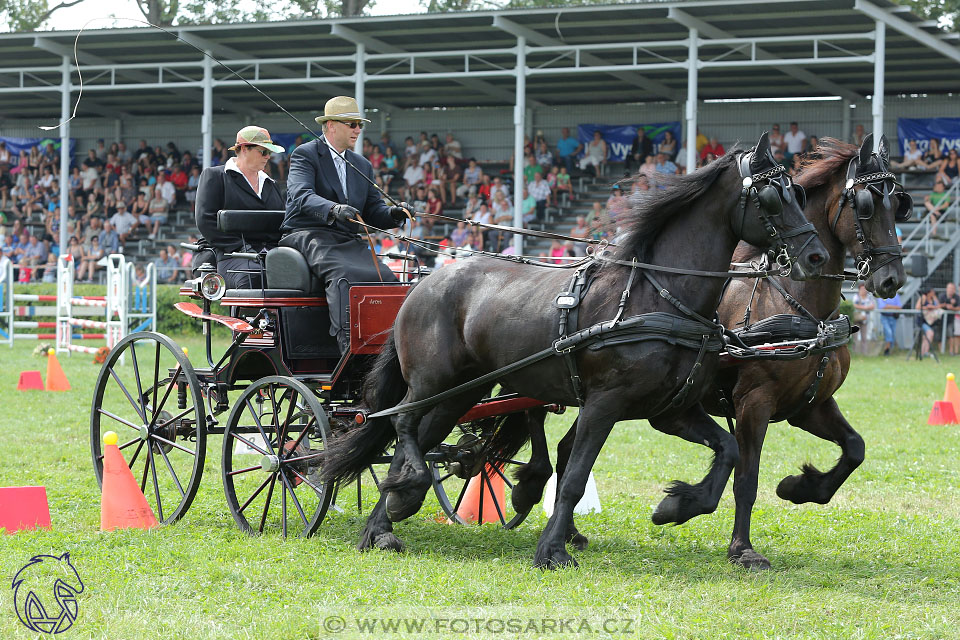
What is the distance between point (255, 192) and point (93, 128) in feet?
82.1

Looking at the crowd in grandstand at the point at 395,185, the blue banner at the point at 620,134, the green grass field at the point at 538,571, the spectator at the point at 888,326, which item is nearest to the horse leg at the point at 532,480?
the green grass field at the point at 538,571

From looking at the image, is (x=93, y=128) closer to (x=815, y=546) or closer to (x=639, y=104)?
(x=639, y=104)

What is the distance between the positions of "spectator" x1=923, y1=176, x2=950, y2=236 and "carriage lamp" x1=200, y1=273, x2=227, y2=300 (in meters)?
15.5

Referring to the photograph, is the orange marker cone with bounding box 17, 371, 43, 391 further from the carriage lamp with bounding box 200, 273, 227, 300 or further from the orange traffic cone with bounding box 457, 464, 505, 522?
the orange traffic cone with bounding box 457, 464, 505, 522

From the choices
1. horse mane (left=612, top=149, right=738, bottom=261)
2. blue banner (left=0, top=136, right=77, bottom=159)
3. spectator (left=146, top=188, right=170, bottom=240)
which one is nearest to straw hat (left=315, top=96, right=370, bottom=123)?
horse mane (left=612, top=149, right=738, bottom=261)

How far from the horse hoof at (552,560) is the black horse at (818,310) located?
0.74 meters

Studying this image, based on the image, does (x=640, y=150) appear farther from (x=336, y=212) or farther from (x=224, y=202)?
(x=336, y=212)

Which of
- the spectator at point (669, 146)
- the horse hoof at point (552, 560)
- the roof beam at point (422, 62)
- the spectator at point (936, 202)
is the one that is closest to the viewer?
the horse hoof at point (552, 560)

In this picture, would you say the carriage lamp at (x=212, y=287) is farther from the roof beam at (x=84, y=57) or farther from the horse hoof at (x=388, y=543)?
the roof beam at (x=84, y=57)

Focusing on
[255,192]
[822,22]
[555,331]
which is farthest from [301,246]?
[822,22]

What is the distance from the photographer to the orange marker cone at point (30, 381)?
505 inches

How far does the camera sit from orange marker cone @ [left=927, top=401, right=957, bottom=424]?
35.1ft

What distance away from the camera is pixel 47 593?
467 centimetres

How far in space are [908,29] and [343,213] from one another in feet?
50.6
